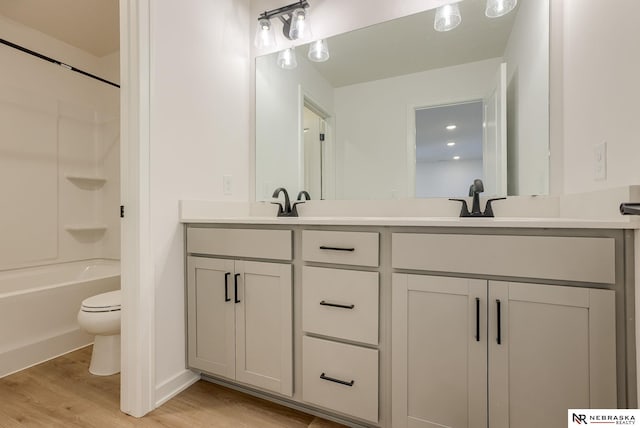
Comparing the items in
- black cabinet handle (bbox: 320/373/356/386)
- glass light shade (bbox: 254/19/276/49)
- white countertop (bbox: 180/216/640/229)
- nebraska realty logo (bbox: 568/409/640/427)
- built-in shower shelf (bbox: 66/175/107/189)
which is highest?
glass light shade (bbox: 254/19/276/49)

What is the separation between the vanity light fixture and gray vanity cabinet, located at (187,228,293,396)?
4.33 ft

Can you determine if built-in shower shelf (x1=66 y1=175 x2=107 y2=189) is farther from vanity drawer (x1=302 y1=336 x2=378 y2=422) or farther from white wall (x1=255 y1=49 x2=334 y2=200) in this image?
vanity drawer (x1=302 y1=336 x2=378 y2=422)

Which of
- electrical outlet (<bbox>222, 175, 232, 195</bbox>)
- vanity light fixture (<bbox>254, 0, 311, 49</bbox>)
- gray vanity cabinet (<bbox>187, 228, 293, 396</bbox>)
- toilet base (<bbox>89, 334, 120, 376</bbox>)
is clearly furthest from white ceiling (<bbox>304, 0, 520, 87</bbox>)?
toilet base (<bbox>89, 334, 120, 376</bbox>)

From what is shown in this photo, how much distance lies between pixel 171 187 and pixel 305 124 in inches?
36.7

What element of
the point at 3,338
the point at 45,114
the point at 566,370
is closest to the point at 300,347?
the point at 566,370

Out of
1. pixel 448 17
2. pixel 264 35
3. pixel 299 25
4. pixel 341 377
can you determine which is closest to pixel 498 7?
pixel 448 17

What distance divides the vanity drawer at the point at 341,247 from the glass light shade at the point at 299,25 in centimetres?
134

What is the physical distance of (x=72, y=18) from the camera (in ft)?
7.46

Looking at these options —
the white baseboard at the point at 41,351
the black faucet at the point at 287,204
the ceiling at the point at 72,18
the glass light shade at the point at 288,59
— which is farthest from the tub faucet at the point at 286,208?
the ceiling at the point at 72,18

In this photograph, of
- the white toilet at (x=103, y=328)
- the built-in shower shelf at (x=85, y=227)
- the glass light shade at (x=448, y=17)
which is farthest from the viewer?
the built-in shower shelf at (x=85, y=227)

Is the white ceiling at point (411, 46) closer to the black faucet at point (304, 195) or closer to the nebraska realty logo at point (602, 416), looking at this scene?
the black faucet at point (304, 195)

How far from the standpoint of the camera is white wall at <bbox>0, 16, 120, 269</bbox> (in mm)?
2311

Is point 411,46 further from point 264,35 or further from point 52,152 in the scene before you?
point 52,152

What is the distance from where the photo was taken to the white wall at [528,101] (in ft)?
4.56
